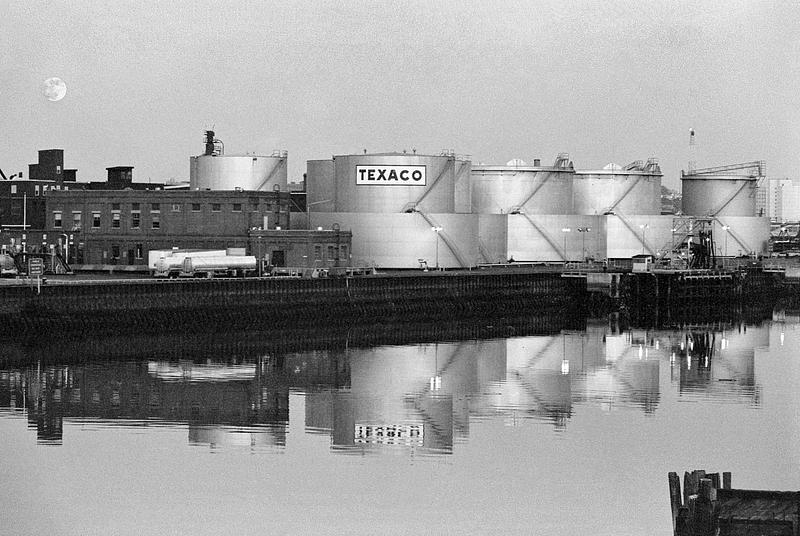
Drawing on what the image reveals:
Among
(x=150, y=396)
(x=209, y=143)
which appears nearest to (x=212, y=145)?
(x=209, y=143)

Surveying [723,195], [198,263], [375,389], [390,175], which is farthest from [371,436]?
[723,195]

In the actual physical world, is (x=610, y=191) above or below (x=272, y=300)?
above

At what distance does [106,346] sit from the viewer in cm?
6875

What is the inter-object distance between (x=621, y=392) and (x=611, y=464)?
16709 millimetres

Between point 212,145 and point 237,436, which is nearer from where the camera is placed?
Answer: point 237,436

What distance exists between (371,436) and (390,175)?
204 ft

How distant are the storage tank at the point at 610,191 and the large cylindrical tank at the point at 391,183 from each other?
2590 cm

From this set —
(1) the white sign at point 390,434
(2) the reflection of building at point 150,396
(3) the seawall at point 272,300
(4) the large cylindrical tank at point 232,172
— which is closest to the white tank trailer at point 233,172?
(4) the large cylindrical tank at point 232,172

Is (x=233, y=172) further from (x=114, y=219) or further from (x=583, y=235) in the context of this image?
(x=583, y=235)

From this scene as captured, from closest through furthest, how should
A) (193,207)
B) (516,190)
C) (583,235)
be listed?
(193,207) < (583,235) < (516,190)

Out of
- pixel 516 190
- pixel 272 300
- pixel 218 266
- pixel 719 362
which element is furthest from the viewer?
pixel 516 190

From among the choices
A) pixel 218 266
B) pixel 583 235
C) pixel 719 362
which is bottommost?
pixel 719 362

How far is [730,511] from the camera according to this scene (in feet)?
91.1

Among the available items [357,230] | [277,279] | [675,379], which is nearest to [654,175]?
[357,230]
